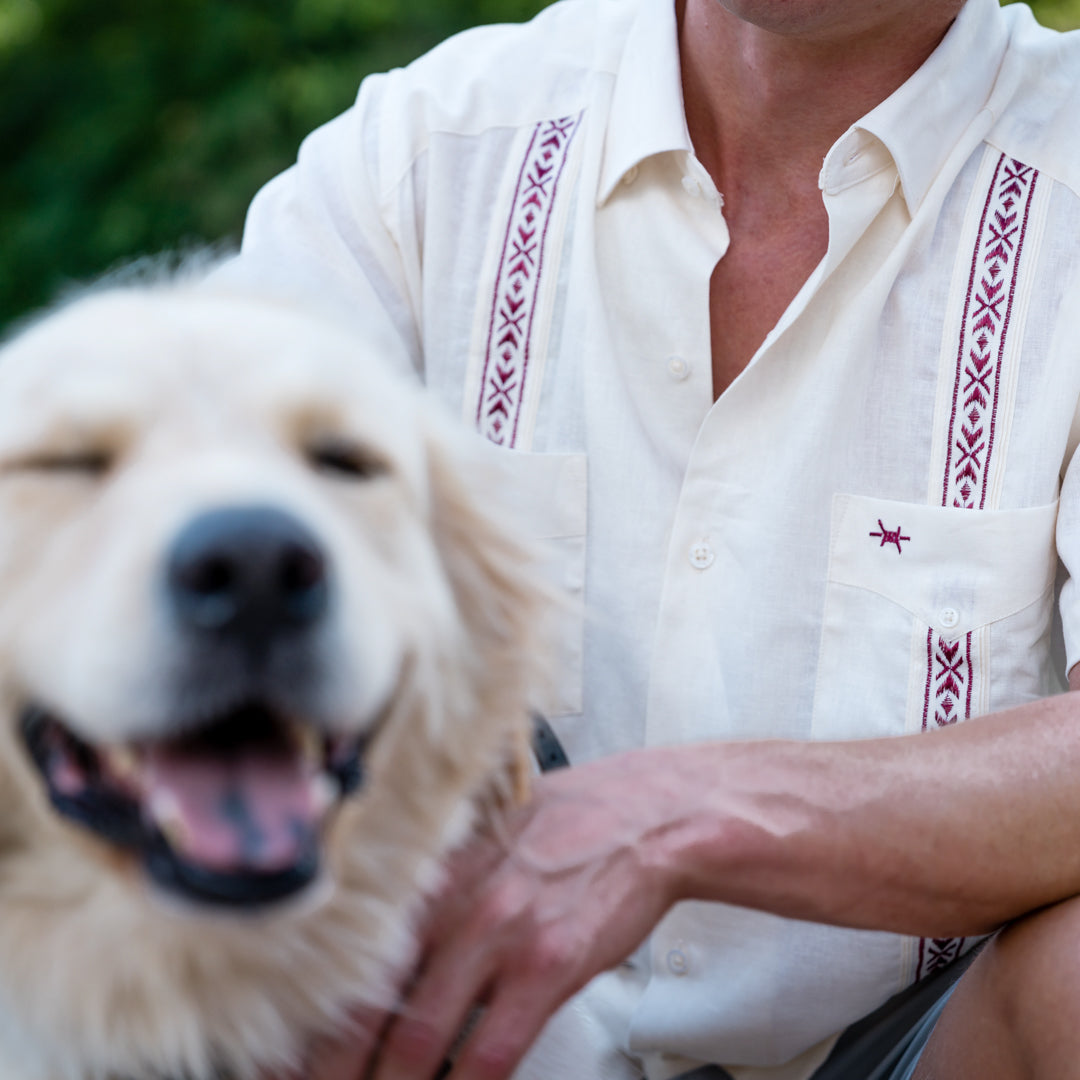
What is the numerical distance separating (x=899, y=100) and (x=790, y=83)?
7.1 inches

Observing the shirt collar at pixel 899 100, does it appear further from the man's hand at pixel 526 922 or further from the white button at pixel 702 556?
the man's hand at pixel 526 922

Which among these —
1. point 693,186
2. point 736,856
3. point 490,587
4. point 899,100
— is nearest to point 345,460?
point 490,587

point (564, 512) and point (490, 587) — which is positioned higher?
point (490, 587)

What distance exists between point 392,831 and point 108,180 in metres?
7.27

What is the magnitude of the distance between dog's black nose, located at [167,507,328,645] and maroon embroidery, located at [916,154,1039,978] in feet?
3.62

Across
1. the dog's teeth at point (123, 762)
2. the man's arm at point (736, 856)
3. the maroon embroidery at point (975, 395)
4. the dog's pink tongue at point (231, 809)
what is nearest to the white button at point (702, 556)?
the maroon embroidery at point (975, 395)

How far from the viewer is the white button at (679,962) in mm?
2174

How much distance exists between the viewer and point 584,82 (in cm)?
242

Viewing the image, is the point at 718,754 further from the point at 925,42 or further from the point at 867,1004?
the point at 925,42

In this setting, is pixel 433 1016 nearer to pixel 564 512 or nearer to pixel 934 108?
pixel 564 512

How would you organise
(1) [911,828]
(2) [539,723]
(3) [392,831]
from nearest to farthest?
(3) [392,831]
(1) [911,828]
(2) [539,723]

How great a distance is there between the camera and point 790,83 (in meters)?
2.27

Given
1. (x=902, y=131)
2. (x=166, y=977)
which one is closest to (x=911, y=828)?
(x=166, y=977)

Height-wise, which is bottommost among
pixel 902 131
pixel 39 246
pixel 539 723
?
pixel 39 246
